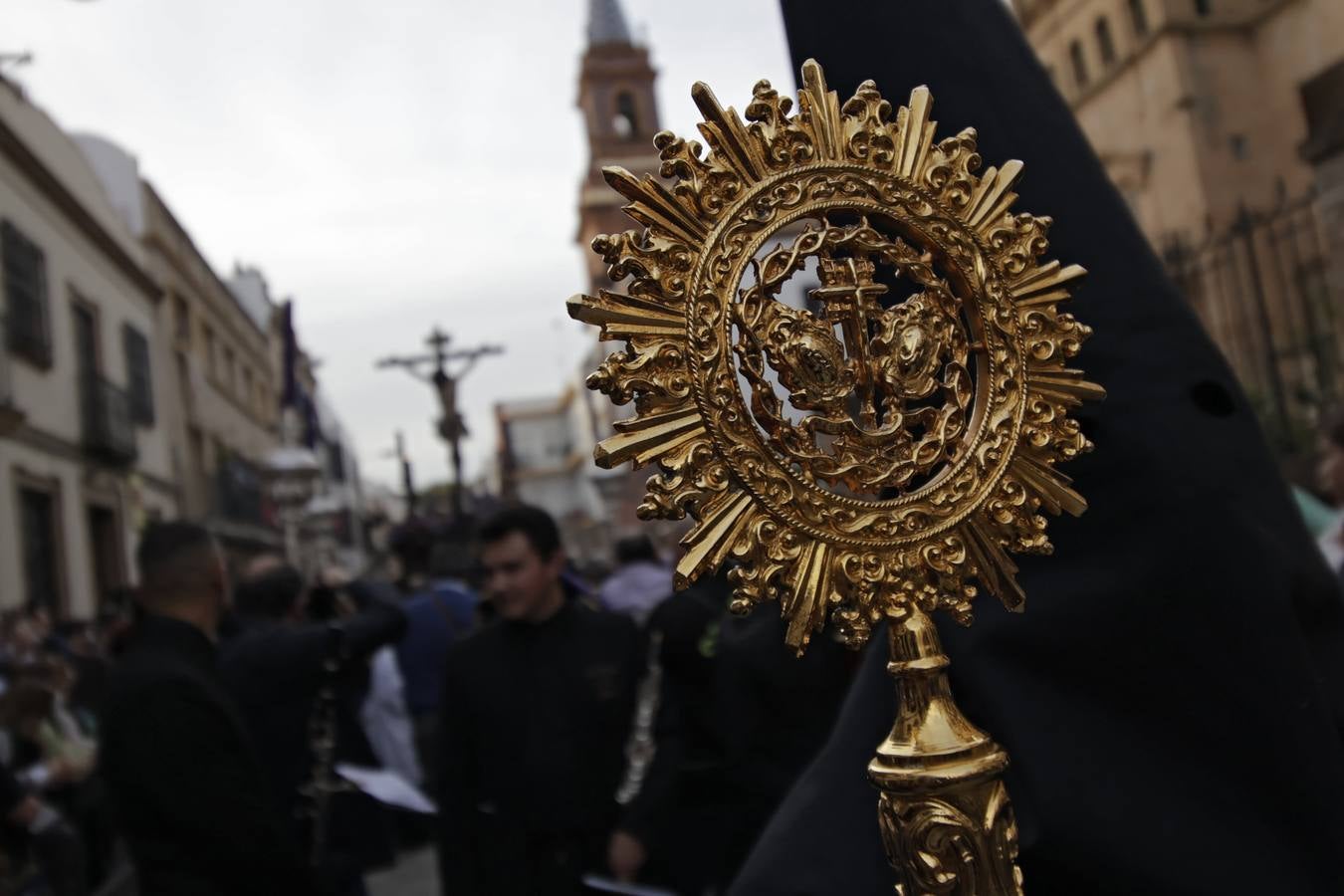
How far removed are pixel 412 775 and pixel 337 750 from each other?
1346 mm

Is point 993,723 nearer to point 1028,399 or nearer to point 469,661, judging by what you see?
point 1028,399

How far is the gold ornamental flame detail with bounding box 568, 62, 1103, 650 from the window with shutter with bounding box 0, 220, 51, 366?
13.4 meters

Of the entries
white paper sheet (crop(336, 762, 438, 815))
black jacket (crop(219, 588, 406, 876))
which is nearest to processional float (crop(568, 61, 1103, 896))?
white paper sheet (crop(336, 762, 438, 815))

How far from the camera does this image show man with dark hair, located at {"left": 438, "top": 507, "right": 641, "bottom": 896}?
11.9 ft

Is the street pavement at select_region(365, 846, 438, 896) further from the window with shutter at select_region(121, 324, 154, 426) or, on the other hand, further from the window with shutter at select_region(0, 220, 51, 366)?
the window with shutter at select_region(121, 324, 154, 426)

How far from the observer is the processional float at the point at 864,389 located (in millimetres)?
1061

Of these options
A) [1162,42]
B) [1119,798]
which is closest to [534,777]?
[1119,798]

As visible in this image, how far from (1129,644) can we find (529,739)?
2627mm

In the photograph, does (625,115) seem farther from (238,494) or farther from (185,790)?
(185,790)

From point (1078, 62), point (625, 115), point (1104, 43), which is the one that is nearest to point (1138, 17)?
point (1104, 43)

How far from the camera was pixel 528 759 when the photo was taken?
3646 millimetres

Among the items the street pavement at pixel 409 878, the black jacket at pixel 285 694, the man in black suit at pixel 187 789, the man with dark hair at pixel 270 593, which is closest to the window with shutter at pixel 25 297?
the street pavement at pixel 409 878

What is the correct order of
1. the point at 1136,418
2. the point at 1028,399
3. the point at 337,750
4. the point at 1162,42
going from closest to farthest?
1. the point at 1028,399
2. the point at 1136,418
3. the point at 337,750
4. the point at 1162,42

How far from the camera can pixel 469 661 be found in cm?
378
